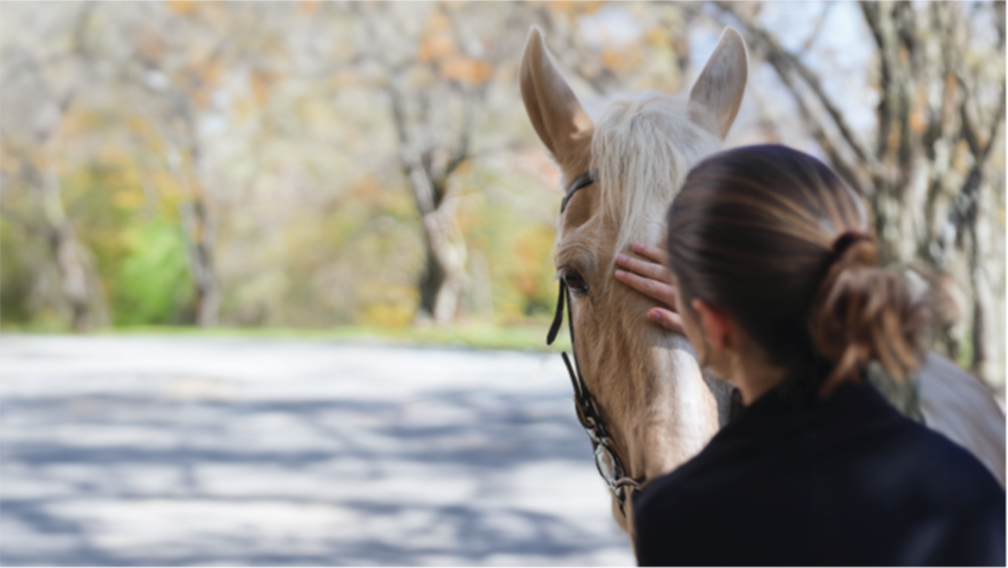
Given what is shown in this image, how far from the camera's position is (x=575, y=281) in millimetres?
2053

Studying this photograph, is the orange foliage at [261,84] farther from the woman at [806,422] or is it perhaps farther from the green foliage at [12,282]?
the woman at [806,422]

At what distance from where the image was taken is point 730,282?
1.11 m

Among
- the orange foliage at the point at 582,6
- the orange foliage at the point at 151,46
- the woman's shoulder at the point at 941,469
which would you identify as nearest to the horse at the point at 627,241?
the woman's shoulder at the point at 941,469

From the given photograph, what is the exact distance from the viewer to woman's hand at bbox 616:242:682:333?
173cm

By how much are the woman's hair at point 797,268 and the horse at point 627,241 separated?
529 mm

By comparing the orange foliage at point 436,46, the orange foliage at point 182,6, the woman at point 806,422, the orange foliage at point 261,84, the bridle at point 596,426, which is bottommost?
the bridle at point 596,426

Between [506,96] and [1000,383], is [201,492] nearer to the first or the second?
[1000,383]

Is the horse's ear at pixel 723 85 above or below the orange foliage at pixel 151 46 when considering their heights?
below

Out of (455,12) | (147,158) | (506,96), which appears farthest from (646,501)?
(147,158)

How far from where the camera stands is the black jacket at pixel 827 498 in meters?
1.03

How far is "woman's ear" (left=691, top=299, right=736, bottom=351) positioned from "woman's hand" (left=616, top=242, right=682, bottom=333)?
0.53m

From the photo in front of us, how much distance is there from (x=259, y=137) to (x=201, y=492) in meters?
22.3

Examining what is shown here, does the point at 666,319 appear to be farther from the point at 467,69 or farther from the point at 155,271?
the point at 155,271

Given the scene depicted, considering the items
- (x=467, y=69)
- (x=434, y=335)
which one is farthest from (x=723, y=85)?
(x=434, y=335)
